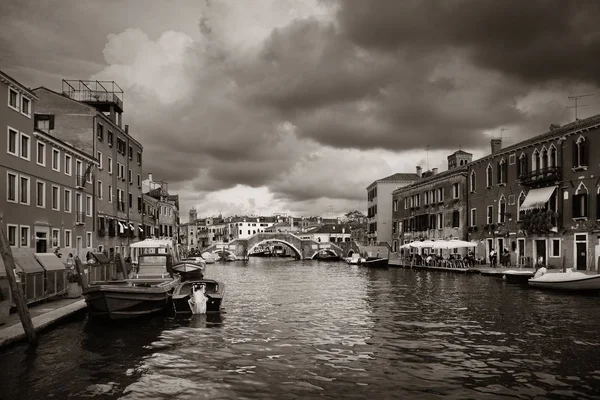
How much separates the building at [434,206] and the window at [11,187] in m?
36.2

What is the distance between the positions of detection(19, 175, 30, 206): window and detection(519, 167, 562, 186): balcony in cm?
3026

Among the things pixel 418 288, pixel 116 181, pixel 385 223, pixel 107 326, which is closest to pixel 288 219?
pixel 385 223

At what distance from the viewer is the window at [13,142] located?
82.7 feet

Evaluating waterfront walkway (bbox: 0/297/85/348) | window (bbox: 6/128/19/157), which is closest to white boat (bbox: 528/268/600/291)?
waterfront walkway (bbox: 0/297/85/348)

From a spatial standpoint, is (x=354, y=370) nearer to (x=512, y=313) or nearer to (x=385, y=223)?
(x=512, y=313)

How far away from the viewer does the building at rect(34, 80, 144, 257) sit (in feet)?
124

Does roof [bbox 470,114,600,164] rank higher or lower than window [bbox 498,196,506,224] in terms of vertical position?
higher

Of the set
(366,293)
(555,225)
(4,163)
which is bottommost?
(366,293)

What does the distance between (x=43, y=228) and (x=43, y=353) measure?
713 inches

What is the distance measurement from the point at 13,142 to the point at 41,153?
317 centimetres

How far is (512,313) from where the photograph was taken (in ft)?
63.9

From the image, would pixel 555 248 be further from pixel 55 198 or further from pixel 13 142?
pixel 13 142

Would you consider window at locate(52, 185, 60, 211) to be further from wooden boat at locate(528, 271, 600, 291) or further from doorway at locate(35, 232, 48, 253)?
wooden boat at locate(528, 271, 600, 291)

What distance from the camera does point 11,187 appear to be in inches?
1004
